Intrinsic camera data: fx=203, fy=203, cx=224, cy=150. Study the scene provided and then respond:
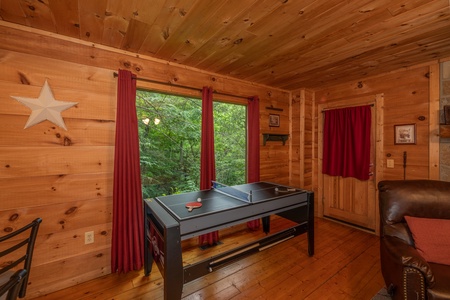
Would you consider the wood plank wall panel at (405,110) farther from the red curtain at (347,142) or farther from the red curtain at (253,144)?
the red curtain at (253,144)

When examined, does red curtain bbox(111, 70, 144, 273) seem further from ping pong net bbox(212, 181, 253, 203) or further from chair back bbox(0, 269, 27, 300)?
chair back bbox(0, 269, 27, 300)

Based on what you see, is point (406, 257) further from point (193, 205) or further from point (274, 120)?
point (274, 120)

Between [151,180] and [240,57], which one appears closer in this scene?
[240,57]

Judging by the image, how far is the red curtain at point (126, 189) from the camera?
216cm

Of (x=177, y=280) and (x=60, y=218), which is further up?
(x=60, y=218)

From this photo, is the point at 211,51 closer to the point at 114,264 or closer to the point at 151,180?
the point at 151,180

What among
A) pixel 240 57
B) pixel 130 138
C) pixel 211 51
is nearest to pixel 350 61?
pixel 240 57

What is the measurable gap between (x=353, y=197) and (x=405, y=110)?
1.55 metres

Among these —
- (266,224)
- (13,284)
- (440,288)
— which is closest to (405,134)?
(440,288)

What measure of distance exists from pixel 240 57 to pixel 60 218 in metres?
2.60

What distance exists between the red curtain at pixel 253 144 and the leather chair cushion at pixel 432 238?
1899 millimetres

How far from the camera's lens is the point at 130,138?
2238 mm

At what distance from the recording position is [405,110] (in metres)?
2.89

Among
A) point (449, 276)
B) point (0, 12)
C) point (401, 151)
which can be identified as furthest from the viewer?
point (401, 151)
